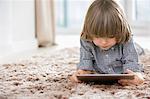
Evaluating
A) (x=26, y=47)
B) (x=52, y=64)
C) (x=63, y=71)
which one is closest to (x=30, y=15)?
(x=26, y=47)

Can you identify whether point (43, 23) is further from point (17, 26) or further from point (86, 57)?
point (86, 57)

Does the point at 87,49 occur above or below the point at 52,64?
above

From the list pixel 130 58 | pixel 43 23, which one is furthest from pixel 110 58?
pixel 43 23

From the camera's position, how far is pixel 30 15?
3154mm

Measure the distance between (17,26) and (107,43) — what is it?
1693 millimetres

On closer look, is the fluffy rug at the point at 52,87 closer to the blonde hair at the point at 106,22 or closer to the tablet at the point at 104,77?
the tablet at the point at 104,77

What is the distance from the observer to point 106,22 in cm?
130

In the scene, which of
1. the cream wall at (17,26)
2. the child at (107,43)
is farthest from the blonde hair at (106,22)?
the cream wall at (17,26)

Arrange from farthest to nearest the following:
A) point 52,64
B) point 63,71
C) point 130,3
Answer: point 130,3 < point 52,64 < point 63,71

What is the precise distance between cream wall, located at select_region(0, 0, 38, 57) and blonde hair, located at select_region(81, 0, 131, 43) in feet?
4.41

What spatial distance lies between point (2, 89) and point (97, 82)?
1.09 feet

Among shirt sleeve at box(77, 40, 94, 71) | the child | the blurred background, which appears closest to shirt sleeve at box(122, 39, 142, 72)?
the child

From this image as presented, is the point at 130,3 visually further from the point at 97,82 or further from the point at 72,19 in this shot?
the point at 97,82

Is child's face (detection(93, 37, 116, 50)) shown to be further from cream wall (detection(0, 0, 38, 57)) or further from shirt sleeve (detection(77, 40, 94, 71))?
cream wall (detection(0, 0, 38, 57))
